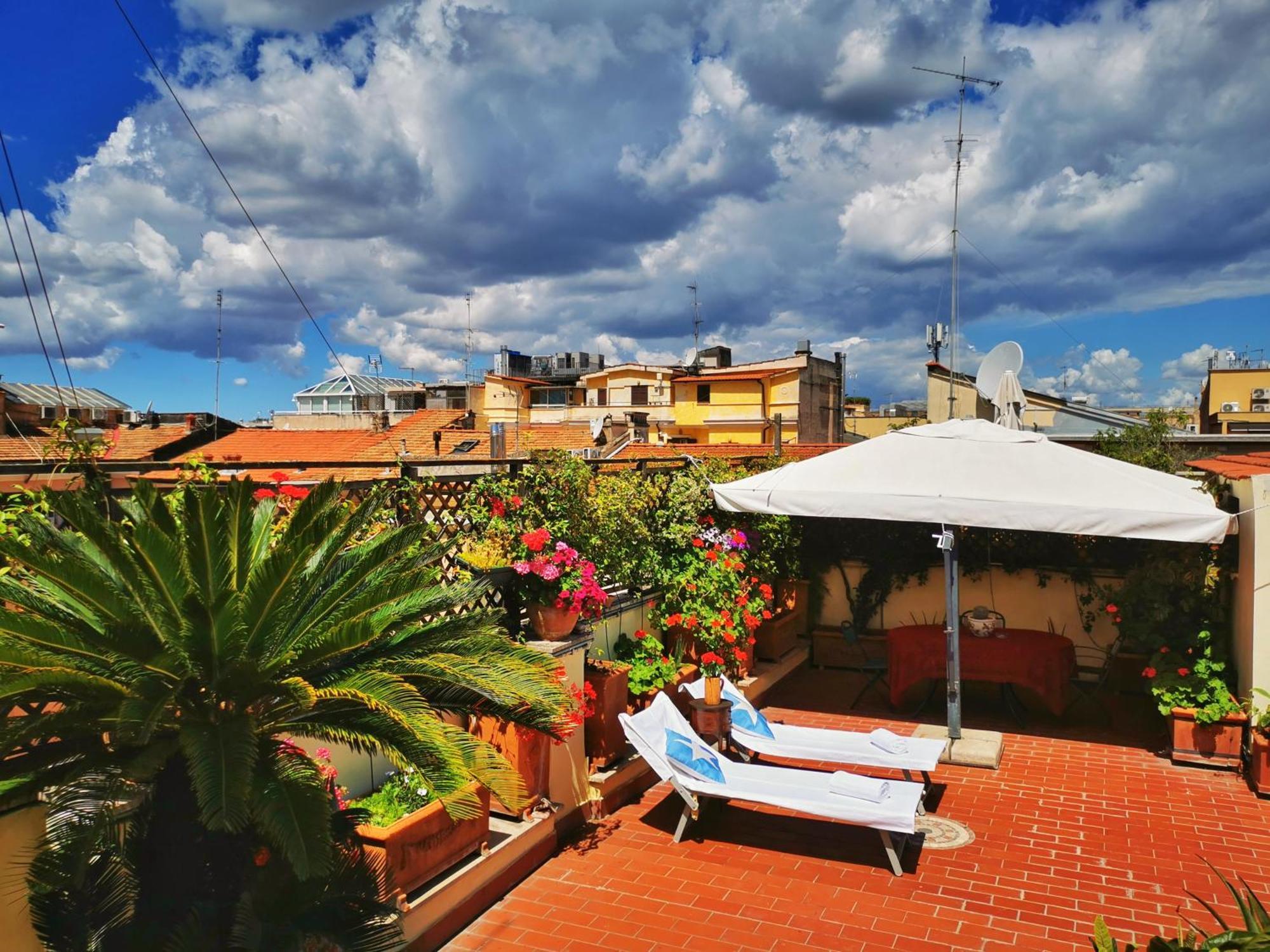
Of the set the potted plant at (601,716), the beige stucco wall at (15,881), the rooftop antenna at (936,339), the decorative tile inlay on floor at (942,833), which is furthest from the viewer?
the rooftop antenna at (936,339)

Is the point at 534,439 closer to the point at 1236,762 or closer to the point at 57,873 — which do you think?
the point at 1236,762

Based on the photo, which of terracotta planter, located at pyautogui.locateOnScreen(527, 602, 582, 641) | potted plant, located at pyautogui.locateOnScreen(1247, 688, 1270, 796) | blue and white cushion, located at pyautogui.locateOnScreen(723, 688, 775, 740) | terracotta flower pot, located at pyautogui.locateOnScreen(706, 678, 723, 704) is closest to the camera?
terracotta planter, located at pyautogui.locateOnScreen(527, 602, 582, 641)

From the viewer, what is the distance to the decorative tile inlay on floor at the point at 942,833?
227 inches

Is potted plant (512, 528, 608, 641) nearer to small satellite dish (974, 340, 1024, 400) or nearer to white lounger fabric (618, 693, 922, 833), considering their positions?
white lounger fabric (618, 693, 922, 833)

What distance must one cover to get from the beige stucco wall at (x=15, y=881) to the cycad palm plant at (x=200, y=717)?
0.14m

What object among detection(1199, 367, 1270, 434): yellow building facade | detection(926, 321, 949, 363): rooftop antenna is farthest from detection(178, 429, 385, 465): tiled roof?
detection(1199, 367, 1270, 434): yellow building facade

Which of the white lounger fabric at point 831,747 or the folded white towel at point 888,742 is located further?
the folded white towel at point 888,742

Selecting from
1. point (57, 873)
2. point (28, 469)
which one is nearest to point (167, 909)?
point (57, 873)

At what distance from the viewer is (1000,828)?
6.01 m

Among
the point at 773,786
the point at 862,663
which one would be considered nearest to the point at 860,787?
the point at 773,786

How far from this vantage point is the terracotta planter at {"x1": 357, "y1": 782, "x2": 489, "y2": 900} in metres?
4.20

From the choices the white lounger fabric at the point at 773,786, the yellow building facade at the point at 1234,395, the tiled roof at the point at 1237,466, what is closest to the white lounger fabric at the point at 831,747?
the white lounger fabric at the point at 773,786

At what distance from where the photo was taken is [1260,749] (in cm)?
650

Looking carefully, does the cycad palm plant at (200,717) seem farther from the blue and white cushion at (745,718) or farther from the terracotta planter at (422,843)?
the blue and white cushion at (745,718)
